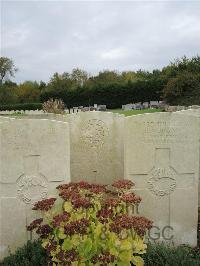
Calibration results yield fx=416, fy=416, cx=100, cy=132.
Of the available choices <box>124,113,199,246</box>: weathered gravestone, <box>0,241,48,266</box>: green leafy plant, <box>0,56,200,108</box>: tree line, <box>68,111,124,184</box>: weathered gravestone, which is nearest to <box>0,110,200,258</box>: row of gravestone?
<box>124,113,199,246</box>: weathered gravestone

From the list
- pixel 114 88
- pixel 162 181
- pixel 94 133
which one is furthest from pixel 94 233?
pixel 114 88

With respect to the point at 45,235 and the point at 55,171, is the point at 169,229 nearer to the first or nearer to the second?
the point at 55,171

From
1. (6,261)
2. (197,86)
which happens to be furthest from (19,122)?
(197,86)

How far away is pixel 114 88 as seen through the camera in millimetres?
47438

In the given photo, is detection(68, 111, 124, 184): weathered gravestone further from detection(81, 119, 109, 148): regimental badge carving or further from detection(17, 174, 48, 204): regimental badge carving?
detection(17, 174, 48, 204): regimental badge carving

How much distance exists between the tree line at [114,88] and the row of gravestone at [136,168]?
27024 mm

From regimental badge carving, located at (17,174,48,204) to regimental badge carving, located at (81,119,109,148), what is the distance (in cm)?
106

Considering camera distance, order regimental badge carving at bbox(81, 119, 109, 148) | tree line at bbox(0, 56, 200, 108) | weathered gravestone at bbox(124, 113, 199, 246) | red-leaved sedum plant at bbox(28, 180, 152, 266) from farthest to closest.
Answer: tree line at bbox(0, 56, 200, 108), regimental badge carving at bbox(81, 119, 109, 148), weathered gravestone at bbox(124, 113, 199, 246), red-leaved sedum plant at bbox(28, 180, 152, 266)

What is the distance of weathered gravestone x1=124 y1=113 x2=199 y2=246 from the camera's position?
4.89 meters

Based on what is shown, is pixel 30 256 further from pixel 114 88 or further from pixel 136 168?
pixel 114 88

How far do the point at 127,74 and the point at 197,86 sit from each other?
37.1 meters

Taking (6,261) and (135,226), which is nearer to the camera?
(135,226)

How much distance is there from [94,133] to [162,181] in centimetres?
→ 119

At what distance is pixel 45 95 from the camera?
5100 cm
